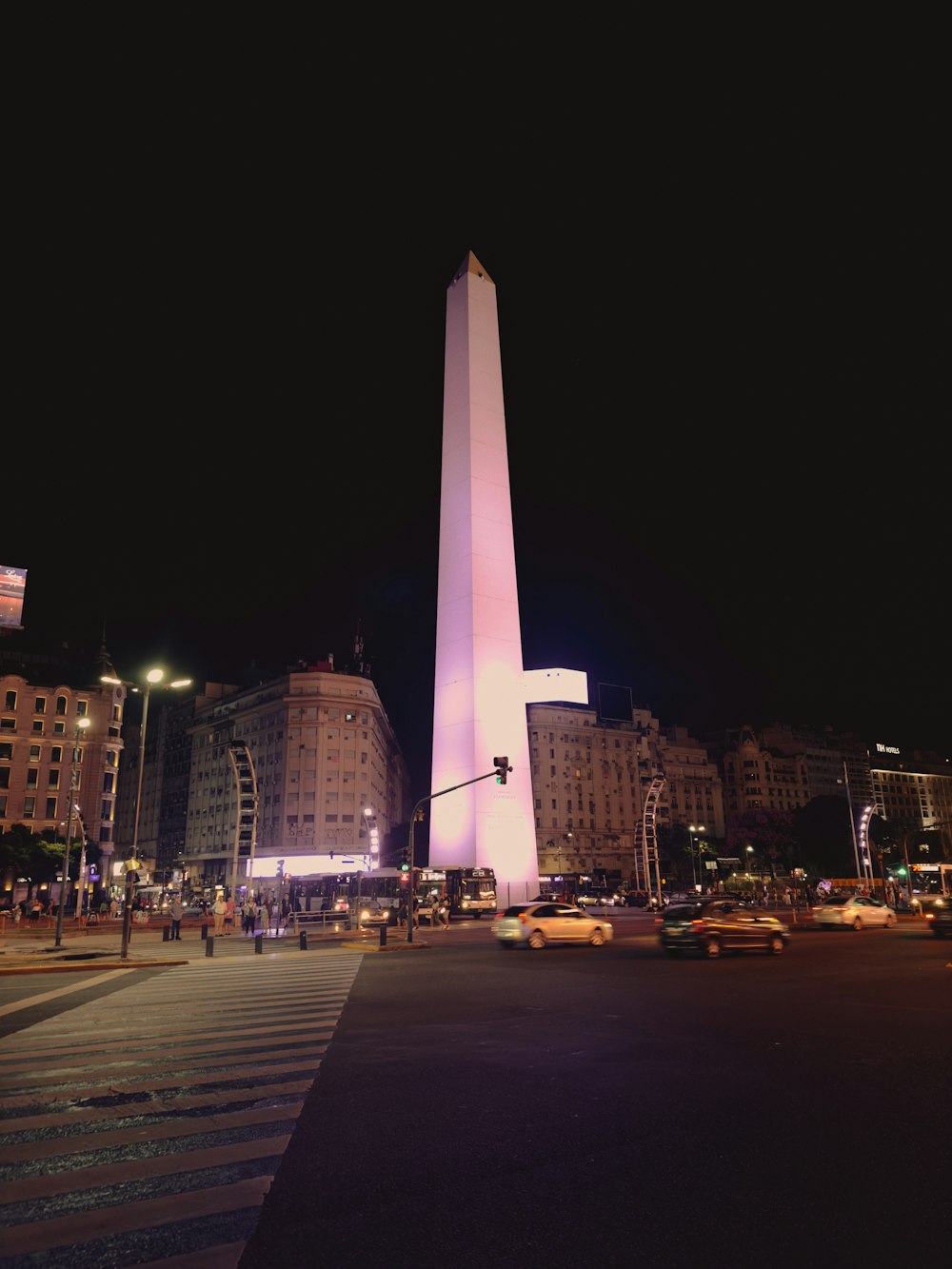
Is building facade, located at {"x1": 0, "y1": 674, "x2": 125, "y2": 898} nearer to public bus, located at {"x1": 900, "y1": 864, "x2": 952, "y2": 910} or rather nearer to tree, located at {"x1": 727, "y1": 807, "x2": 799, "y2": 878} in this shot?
public bus, located at {"x1": 900, "y1": 864, "x2": 952, "y2": 910}

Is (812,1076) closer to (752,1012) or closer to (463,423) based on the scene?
(752,1012)

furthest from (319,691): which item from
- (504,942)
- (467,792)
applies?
(504,942)

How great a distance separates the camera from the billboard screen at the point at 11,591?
42312 millimetres

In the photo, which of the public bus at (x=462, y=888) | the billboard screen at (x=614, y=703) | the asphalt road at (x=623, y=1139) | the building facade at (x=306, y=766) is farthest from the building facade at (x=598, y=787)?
the asphalt road at (x=623, y=1139)

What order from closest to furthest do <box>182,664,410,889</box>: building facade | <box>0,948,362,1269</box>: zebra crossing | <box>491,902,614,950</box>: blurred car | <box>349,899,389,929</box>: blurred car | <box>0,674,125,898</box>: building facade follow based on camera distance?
1. <box>0,948,362,1269</box>: zebra crossing
2. <box>491,902,614,950</box>: blurred car
3. <box>349,899,389,929</box>: blurred car
4. <box>0,674,125,898</box>: building facade
5. <box>182,664,410,889</box>: building facade

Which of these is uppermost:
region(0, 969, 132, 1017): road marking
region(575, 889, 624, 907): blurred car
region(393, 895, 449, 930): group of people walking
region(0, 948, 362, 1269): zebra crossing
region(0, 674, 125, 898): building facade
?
region(0, 674, 125, 898): building facade

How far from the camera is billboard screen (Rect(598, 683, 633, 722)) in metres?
110

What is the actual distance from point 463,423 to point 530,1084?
5139 centimetres

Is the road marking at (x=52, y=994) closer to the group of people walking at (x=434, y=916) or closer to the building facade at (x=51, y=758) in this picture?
the group of people walking at (x=434, y=916)

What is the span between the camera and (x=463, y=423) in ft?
182

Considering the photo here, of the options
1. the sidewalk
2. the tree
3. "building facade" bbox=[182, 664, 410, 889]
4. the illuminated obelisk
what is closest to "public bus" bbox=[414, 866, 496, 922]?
the illuminated obelisk

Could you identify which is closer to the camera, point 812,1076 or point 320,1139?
point 320,1139

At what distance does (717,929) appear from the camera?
68.1 feet

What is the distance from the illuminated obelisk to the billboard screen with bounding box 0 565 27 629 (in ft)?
80.9
